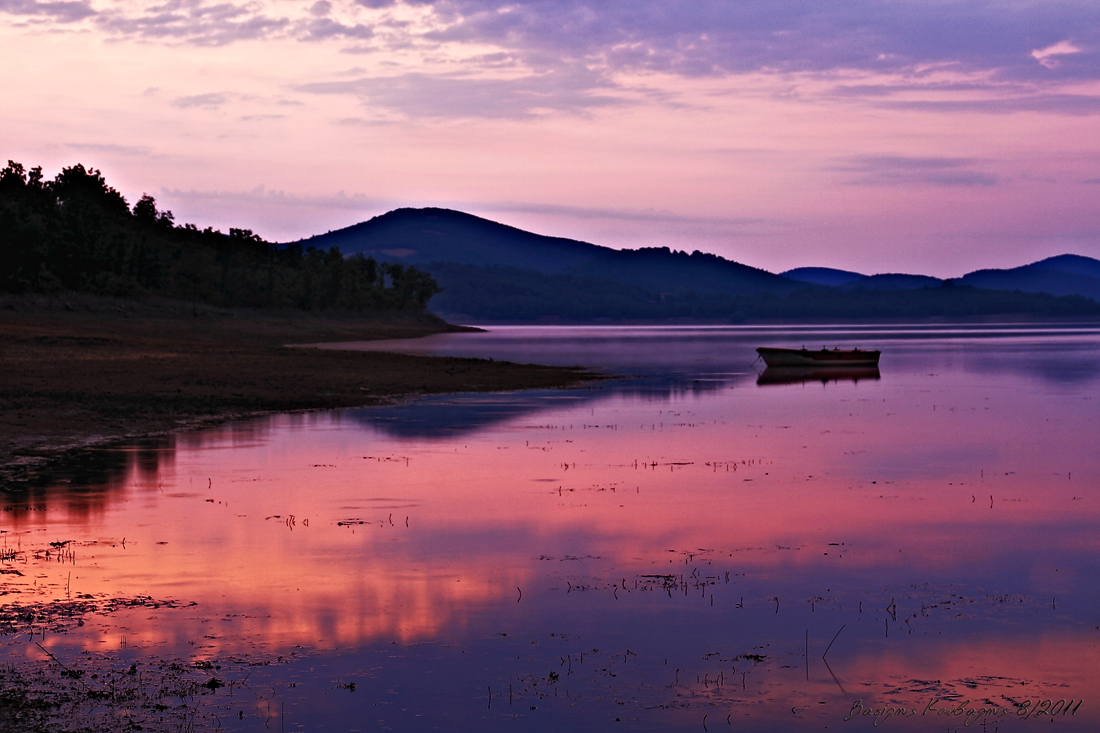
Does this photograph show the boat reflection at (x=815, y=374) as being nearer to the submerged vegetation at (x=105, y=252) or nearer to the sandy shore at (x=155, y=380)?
the sandy shore at (x=155, y=380)

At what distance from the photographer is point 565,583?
680 inches

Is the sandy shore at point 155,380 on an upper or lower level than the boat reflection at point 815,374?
upper

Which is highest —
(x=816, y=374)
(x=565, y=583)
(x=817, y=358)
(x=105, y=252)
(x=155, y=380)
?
(x=105, y=252)

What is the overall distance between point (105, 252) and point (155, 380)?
3549 inches

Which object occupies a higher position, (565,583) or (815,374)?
(815,374)

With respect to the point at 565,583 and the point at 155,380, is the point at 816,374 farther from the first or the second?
the point at 565,583

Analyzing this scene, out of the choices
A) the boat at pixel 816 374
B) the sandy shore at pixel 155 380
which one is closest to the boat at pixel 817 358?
the boat at pixel 816 374

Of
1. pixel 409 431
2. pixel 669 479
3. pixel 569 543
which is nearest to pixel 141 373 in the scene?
pixel 409 431

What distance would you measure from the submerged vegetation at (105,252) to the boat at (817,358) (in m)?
67.1

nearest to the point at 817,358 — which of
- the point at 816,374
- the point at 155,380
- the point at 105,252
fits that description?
the point at 816,374

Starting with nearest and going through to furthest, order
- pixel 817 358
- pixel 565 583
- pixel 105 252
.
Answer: pixel 565 583, pixel 817 358, pixel 105 252

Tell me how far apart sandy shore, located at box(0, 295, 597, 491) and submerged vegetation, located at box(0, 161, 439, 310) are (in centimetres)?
1101

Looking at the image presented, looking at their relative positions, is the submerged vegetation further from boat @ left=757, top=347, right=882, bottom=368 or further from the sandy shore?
boat @ left=757, top=347, right=882, bottom=368

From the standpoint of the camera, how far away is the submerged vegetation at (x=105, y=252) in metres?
112
